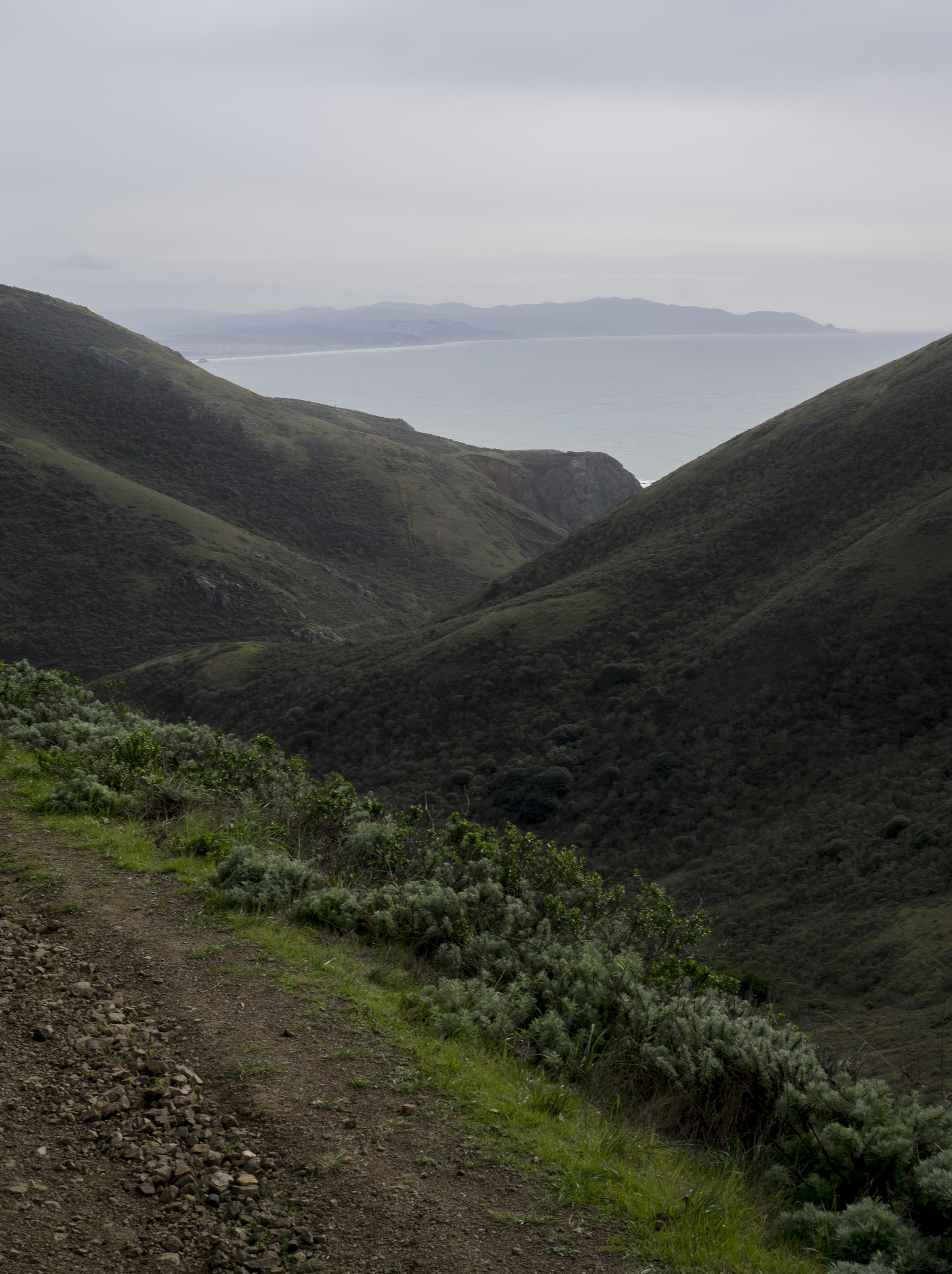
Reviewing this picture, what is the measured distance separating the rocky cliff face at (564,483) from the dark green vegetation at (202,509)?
0.37 meters

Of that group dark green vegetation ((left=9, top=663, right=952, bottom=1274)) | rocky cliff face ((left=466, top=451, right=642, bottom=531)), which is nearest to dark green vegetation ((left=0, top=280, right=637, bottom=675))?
rocky cliff face ((left=466, top=451, right=642, bottom=531))

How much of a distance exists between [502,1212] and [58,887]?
458 cm

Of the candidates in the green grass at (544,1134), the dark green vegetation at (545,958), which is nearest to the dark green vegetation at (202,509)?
the dark green vegetation at (545,958)

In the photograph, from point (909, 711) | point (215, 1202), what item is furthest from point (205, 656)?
point (215, 1202)

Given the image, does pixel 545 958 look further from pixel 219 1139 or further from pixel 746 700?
pixel 746 700

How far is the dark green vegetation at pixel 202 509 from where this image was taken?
61406 mm

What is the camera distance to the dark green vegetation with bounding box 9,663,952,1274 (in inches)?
184

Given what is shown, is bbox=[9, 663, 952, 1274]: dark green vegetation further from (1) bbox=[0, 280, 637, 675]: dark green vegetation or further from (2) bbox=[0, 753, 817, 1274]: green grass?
(1) bbox=[0, 280, 637, 675]: dark green vegetation

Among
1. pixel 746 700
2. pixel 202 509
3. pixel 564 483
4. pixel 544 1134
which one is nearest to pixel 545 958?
pixel 544 1134

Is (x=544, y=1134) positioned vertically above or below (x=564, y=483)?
below

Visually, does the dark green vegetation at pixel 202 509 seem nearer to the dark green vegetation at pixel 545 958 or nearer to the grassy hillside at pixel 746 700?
the grassy hillside at pixel 746 700

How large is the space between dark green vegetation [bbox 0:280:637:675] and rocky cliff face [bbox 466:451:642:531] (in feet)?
1.21

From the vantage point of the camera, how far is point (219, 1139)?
399 cm

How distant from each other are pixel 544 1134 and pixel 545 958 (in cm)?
234
